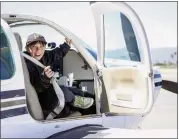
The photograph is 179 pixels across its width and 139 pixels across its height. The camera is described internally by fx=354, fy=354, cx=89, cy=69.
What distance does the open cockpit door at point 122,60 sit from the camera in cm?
367

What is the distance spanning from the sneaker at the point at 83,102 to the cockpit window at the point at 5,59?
3.64 ft

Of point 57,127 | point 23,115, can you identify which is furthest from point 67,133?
point 23,115

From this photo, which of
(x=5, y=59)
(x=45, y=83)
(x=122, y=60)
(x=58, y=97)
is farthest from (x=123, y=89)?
(x=5, y=59)

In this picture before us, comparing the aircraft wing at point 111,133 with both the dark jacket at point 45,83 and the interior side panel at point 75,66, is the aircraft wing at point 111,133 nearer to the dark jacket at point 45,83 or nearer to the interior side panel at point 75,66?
the dark jacket at point 45,83

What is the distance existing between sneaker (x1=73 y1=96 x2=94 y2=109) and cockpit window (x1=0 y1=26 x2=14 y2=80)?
1109 mm

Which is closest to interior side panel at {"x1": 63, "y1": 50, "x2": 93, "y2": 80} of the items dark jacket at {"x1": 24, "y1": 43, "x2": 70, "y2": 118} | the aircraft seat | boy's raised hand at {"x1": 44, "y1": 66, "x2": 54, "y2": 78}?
dark jacket at {"x1": 24, "y1": 43, "x2": 70, "y2": 118}

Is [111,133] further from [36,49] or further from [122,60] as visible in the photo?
[122,60]

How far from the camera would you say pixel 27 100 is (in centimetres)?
314

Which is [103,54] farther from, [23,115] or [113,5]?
[23,115]

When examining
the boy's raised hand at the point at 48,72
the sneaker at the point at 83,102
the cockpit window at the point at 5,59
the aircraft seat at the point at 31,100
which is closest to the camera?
the cockpit window at the point at 5,59

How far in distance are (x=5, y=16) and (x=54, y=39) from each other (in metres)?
0.95

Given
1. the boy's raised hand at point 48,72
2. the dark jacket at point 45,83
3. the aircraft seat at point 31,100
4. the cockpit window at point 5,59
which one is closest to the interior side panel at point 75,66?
the dark jacket at point 45,83

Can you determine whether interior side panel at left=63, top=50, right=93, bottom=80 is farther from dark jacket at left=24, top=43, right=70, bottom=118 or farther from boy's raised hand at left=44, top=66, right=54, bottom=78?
boy's raised hand at left=44, top=66, right=54, bottom=78

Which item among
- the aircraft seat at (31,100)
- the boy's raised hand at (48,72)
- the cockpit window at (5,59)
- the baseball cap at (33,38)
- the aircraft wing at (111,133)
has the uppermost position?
the baseball cap at (33,38)
